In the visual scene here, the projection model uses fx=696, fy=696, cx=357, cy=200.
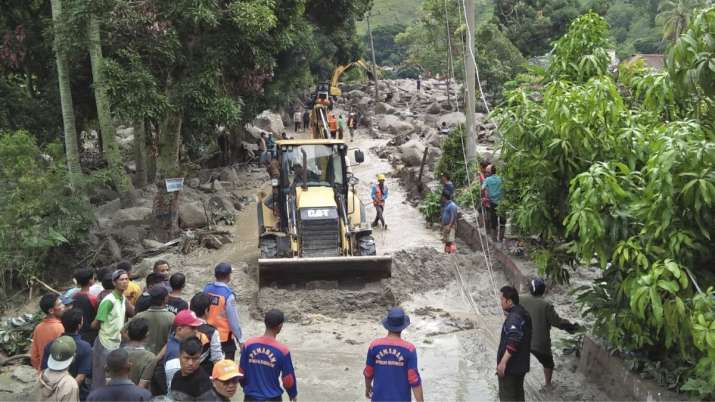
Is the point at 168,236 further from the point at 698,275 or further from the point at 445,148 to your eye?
the point at 698,275

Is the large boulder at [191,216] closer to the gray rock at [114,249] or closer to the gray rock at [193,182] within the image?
the gray rock at [114,249]

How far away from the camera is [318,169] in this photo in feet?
43.3

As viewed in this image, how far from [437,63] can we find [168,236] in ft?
107

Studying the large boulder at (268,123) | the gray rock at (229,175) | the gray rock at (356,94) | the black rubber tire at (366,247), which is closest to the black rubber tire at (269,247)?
the black rubber tire at (366,247)

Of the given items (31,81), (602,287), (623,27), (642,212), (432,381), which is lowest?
(432,381)

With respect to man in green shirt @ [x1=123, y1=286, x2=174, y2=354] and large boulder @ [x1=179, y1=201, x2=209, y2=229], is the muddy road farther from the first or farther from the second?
man in green shirt @ [x1=123, y1=286, x2=174, y2=354]

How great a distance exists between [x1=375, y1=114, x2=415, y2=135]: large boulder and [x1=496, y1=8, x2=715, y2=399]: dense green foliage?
25.4m

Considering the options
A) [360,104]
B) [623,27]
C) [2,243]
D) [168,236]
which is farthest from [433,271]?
[623,27]

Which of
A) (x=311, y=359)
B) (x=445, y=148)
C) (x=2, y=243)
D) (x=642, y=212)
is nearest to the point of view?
(x=642, y=212)

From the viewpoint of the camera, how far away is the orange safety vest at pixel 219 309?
7.02m

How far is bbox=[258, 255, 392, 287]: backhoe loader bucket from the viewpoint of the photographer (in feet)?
37.2

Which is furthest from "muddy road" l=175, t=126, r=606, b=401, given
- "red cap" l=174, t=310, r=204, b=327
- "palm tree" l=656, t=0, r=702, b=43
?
"palm tree" l=656, t=0, r=702, b=43

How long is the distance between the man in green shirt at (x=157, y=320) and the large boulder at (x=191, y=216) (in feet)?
35.6

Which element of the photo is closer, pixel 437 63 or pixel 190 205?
pixel 190 205
